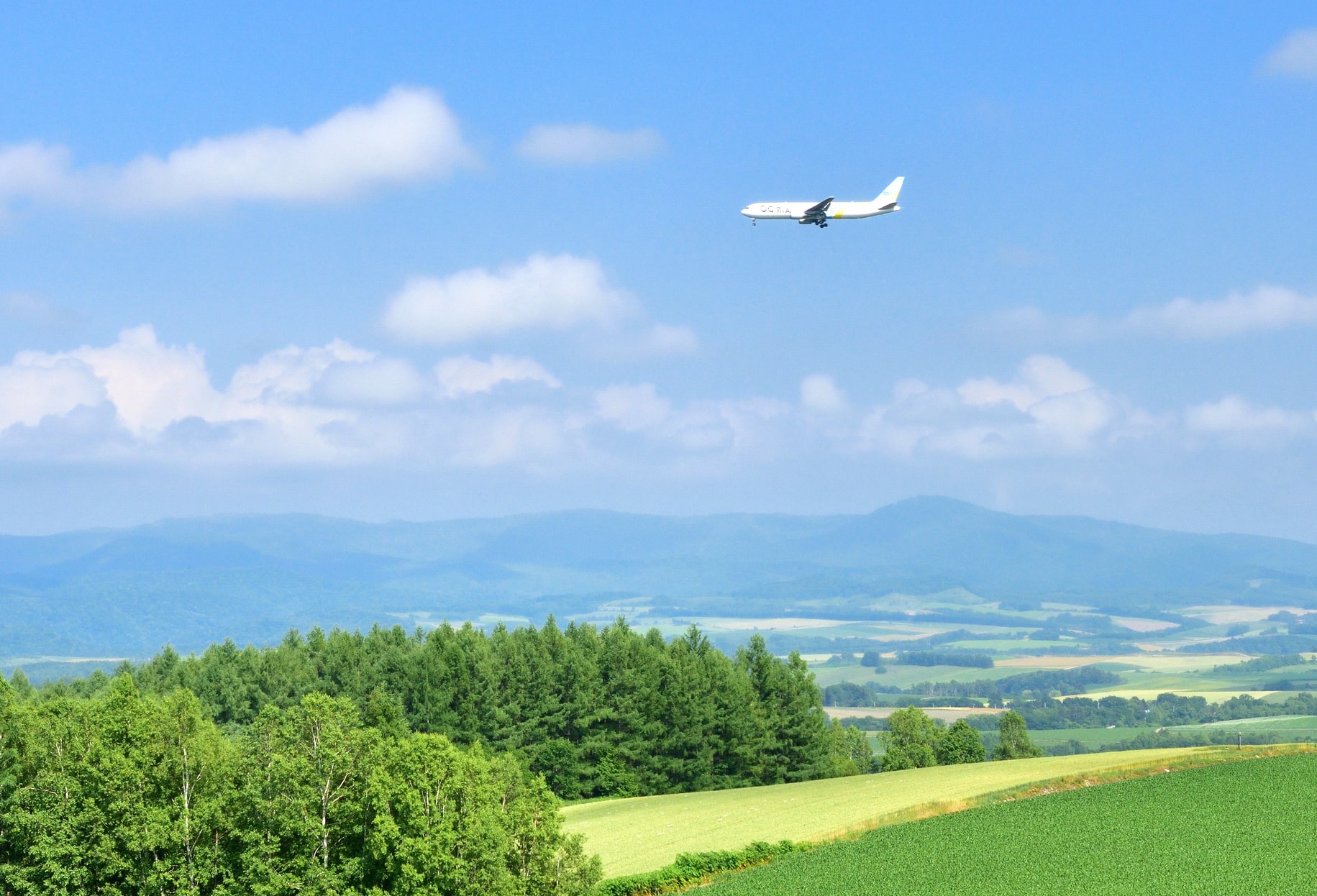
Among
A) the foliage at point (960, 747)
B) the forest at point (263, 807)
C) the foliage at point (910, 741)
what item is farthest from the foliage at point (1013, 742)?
the forest at point (263, 807)

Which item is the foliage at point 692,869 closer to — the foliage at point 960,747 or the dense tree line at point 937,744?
the dense tree line at point 937,744

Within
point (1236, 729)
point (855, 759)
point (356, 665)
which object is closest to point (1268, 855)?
point (356, 665)

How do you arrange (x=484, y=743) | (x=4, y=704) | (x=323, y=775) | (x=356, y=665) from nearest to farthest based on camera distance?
(x=323, y=775), (x=4, y=704), (x=484, y=743), (x=356, y=665)

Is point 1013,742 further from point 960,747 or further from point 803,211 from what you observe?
point 803,211

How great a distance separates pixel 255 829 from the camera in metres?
57.3

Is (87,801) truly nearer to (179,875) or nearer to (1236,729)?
(179,875)

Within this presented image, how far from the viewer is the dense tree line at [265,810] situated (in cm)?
5378

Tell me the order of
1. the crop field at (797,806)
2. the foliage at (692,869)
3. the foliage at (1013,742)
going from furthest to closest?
the foliage at (1013,742) → the crop field at (797,806) → the foliage at (692,869)

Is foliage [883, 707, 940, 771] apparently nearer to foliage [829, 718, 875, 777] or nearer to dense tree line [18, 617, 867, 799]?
foliage [829, 718, 875, 777]

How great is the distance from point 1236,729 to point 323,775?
6731 inches

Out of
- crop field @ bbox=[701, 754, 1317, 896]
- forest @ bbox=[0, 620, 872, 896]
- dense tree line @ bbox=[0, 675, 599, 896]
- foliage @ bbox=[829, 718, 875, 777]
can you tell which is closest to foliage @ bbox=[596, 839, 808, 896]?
crop field @ bbox=[701, 754, 1317, 896]

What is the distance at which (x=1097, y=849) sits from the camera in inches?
2227

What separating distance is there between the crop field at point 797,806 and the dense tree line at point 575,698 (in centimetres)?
748

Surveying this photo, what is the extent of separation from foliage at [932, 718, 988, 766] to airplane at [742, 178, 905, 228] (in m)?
54.0
